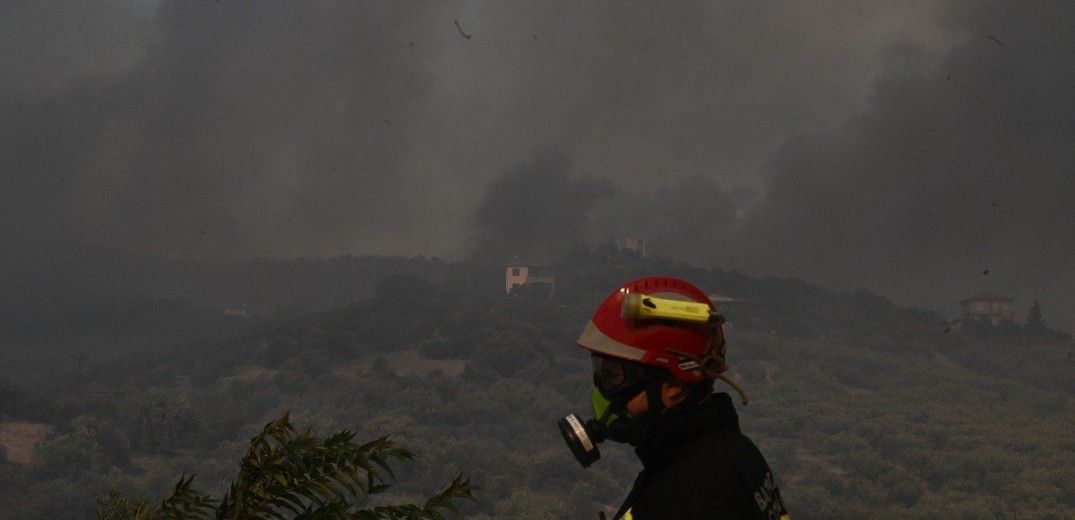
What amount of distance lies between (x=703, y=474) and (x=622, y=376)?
56cm

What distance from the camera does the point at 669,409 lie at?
325 cm

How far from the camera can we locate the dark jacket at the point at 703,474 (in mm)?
2816

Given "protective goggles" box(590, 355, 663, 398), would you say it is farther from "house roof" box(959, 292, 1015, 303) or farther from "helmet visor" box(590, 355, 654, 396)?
"house roof" box(959, 292, 1015, 303)

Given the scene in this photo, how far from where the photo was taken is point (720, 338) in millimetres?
3340

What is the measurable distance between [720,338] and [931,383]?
155 metres

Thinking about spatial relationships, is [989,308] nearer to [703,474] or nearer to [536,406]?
[536,406]

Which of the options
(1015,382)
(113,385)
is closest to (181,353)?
(113,385)

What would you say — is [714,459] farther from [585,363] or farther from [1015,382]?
[1015,382]

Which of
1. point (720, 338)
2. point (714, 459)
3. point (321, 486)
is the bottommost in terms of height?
point (321, 486)

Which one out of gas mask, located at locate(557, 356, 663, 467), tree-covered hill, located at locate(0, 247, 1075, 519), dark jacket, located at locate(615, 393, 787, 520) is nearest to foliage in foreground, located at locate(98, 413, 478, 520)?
gas mask, located at locate(557, 356, 663, 467)

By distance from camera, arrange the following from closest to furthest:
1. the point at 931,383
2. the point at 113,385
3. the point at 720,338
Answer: the point at 720,338, the point at 113,385, the point at 931,383

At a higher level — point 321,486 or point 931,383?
point 321,486

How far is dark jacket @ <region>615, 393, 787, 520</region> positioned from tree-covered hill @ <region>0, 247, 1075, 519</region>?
192ft

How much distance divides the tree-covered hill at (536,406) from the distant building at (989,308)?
7.19 m
